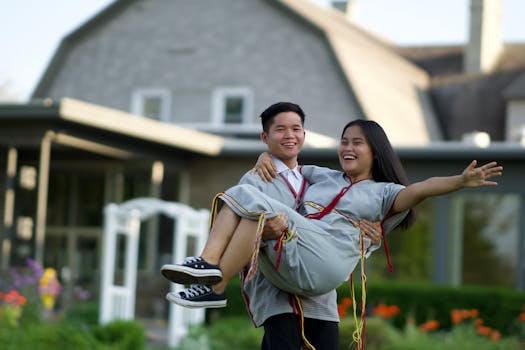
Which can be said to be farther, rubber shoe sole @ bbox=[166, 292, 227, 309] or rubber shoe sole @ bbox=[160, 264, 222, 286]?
rubber shoe sole @ bbox=[166, 292, 227, 309]

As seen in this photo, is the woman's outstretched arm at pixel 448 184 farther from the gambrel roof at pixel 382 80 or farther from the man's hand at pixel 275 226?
the gambrel roof at pixel 382 80

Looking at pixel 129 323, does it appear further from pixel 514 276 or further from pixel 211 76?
pixel 211 76

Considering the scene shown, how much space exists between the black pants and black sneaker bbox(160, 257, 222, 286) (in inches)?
16.9

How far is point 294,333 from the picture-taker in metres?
4.50

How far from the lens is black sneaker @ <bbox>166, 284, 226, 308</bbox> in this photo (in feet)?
14.1

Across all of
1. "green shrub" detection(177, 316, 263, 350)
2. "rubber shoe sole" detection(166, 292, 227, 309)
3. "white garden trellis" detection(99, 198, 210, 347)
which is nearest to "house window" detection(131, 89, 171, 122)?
"white garden trellis" detection(99, 198, 210, 347)

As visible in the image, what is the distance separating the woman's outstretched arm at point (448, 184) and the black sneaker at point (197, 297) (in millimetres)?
893

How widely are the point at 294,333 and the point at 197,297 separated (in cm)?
49

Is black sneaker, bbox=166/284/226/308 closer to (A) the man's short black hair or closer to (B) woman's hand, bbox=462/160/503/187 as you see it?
(A) the man's short black hair

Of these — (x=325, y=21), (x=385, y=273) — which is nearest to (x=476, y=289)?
(x=385, y=273)

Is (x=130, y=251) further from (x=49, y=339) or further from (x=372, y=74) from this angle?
(x=372, y=74)

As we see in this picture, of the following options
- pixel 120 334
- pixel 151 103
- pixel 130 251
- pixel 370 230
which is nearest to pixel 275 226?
pixel 370 230

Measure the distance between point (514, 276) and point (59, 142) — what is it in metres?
7.88

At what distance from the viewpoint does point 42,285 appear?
11.0 m
